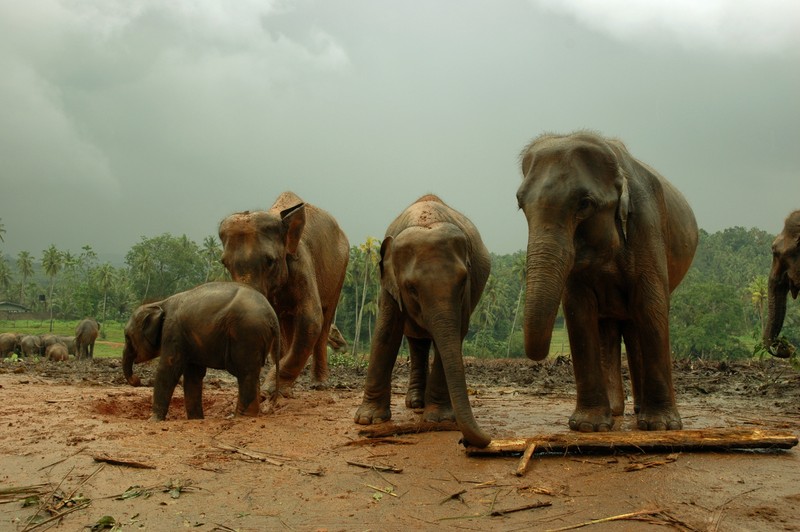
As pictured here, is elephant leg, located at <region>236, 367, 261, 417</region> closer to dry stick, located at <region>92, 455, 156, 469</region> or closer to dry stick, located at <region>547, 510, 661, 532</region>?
dry stick, located at <region>92, 455, 156, 469</region>

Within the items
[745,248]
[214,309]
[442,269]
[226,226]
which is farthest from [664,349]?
[745,248]

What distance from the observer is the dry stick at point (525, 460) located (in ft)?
18.4

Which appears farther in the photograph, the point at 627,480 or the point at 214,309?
the point at 214,309

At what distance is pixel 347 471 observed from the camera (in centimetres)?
598

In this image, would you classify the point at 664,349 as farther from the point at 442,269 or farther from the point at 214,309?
the point at 214,309

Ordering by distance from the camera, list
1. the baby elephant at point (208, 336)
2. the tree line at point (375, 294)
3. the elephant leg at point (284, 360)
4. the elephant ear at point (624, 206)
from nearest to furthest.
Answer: the elephant ear at point (624, 206)
the baby elephant at point (208, 336)
the elephant leg at point (284, 360)
the tree line at point (375, 294)

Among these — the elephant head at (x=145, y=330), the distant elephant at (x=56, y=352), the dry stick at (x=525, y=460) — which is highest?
the elephant head at (x=145, y=330)

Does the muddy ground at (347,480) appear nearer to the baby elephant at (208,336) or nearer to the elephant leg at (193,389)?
the baby elephant at (208,336)

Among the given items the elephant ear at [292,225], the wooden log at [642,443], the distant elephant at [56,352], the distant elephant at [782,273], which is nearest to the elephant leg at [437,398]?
the wooden log at [642,443]

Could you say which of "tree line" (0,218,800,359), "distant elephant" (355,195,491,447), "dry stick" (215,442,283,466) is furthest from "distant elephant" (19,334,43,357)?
"dry stick" (215,442,283,466)

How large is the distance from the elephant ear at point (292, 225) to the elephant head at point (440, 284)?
3.95 meters

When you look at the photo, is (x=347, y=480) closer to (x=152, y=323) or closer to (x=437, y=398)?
(x=437, y=398)

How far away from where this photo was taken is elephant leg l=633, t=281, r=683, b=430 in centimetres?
725

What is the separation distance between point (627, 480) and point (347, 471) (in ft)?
7.20
